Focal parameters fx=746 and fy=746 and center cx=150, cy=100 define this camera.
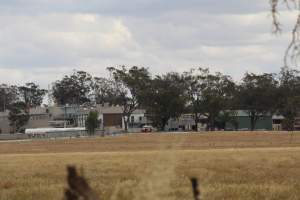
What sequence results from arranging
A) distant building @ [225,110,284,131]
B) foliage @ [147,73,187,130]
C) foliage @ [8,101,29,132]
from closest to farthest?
1. foliage @ [147,73,187,130]
2. distant building @ [225,110,284,131]
3. foliage @ [8,101,29,132]

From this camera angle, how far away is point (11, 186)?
19.6 metres

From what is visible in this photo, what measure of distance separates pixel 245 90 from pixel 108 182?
489 feet

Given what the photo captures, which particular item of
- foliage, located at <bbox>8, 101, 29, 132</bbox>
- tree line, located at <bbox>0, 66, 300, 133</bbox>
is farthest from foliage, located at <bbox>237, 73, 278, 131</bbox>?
foliage, located at <bbox>8, 101, 29, 132</bbox>

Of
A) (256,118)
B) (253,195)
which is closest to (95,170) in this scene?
(253,195)

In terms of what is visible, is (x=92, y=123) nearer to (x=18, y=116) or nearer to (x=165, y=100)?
(x=165, y=100)

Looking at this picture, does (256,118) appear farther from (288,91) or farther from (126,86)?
(126,86)

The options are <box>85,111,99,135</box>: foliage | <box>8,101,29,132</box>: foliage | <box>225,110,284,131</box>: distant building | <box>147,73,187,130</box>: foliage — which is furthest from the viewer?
<box>8,101,29,132</box>: foliage

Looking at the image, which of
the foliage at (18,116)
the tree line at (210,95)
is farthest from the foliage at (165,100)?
the foliage at (18,116)

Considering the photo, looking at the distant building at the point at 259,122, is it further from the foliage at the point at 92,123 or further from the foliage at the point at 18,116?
the foliage at the point at 18,116

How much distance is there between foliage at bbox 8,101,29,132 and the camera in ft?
598

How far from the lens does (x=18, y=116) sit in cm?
18438

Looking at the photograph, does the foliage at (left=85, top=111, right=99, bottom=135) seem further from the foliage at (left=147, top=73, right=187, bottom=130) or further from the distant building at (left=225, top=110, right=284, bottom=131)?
the distant building at (left=225, top=110, right=284, bottom=131)

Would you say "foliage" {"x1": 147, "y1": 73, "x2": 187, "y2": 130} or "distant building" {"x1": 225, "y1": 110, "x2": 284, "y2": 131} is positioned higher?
"foliage" {"x1": 147, "y1": 73, "x2": 187, "y2": 130}

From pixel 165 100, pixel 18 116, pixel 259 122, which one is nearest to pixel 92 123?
pixel 165 100
